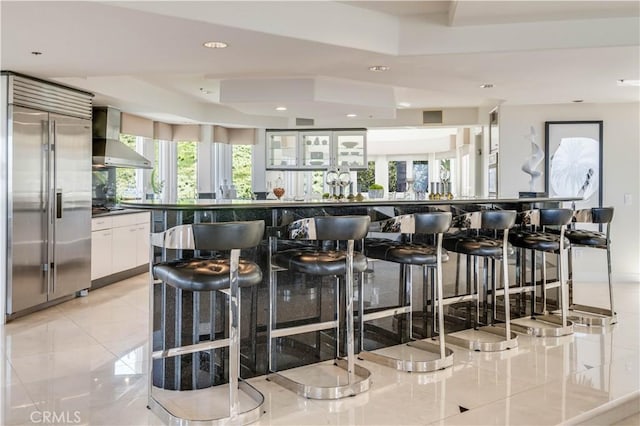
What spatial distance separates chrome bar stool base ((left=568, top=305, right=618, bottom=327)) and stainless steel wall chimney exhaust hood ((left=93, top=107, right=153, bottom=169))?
521 cm

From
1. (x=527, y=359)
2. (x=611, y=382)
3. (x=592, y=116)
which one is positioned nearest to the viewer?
(x=611, y=382)

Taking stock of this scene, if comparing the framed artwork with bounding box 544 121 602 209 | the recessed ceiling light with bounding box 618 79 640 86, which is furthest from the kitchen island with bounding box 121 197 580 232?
the framed artwork with bounding box 544 121 602 209

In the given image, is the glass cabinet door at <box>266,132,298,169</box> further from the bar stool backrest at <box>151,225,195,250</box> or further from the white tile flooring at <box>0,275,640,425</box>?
the bar stool backrest at <box>151,225,195,250</box>

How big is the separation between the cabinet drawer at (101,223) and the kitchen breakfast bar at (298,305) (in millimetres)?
2840

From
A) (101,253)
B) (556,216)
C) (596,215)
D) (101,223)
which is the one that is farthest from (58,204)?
(596,215)

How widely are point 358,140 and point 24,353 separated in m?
5.90

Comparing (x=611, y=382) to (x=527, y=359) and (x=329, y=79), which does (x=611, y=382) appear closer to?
(x=527, y=359)

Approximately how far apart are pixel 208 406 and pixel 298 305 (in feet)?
2.98

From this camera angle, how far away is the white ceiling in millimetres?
3312

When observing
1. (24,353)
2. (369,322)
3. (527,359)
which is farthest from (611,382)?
(24,353)

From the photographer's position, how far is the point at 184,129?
8.22 metres

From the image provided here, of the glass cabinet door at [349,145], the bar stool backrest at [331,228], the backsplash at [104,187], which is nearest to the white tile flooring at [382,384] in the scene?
the bar stool backrest at [331,228]

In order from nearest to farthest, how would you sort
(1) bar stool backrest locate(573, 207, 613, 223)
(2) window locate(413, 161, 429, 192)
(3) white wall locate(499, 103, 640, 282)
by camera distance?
(1) bar stool backrest locate(573, 207, 613, 223) < (3) white wall locate(499, 103, 640, 282) < (2) window locate(413, 161, 429, 192)

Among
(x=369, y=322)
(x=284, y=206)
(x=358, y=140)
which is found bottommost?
(x=369, y=322)
